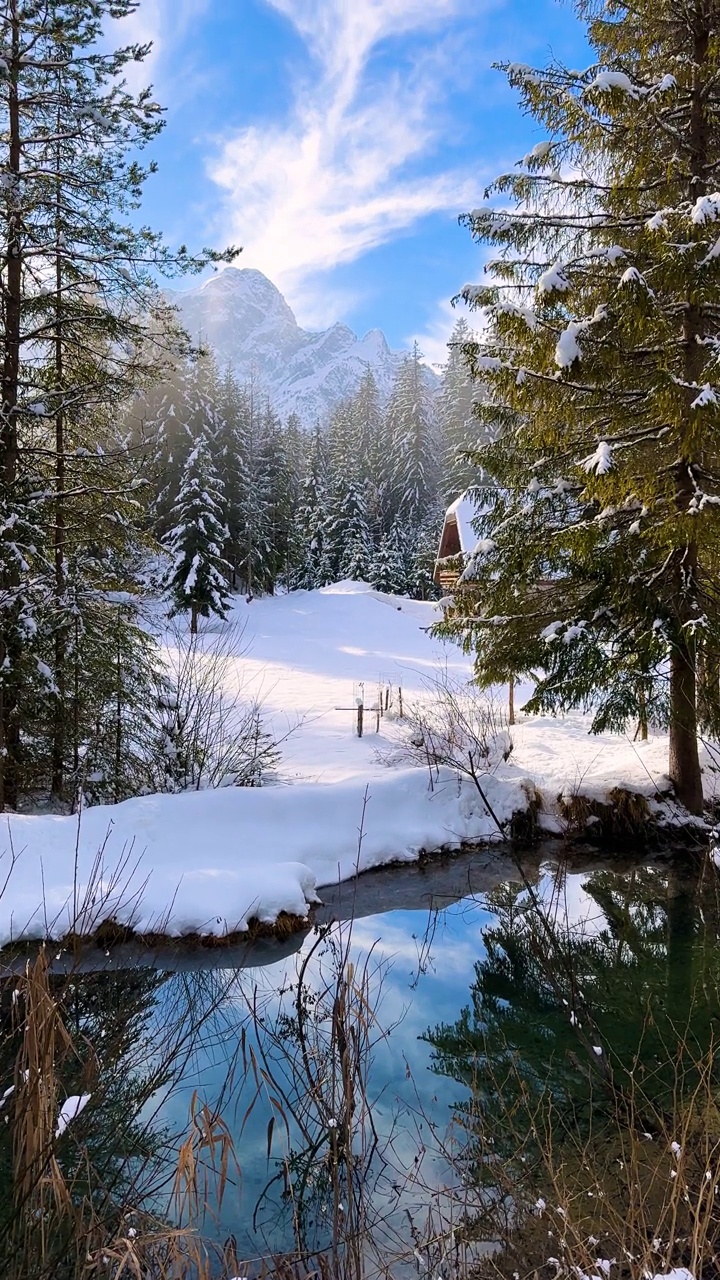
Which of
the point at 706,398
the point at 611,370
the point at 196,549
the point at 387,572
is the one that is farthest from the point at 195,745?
the point at 387,572

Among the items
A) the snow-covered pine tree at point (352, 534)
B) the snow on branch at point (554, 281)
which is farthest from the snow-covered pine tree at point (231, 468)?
the snow on branch at point (554, 281)

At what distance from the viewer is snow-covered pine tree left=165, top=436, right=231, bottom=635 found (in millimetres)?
26906

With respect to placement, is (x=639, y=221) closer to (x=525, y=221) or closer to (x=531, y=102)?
(x=525, y=221)

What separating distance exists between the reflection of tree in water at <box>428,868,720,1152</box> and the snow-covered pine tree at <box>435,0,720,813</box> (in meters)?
2.03

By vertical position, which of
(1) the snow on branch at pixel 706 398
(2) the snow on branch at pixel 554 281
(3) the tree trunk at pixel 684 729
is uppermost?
(2) the snow on branch at pixel 554 281

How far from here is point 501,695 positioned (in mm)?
18469

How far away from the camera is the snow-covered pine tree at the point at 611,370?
6172mm

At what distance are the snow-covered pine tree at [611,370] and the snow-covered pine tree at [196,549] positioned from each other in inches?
813

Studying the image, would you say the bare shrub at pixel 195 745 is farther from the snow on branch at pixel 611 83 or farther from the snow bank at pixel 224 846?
the snow on branch at pixel 611 83

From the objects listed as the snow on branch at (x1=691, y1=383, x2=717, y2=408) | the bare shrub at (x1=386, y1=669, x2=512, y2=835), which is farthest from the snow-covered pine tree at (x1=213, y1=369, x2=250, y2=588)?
the snow on branch at (x1=691, y1=383, x2=717, y2=408)

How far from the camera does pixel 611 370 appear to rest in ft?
21.7

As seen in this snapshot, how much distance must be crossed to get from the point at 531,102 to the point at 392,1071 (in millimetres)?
8766

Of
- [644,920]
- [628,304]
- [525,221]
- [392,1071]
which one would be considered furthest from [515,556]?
[392,1071]

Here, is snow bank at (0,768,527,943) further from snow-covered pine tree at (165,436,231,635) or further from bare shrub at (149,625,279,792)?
snow-covered pine tree at (165,436,231,635)
